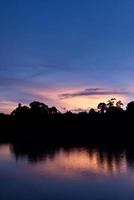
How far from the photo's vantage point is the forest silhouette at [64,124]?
175 ft

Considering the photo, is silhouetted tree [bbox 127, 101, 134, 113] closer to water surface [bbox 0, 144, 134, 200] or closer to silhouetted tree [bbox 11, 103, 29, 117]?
silhouetted tree [bbox 11, 103, 29, 117]

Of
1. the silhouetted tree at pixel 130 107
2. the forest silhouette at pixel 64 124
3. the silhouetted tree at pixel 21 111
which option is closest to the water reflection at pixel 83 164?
the forest silhouette at pixel 64 124

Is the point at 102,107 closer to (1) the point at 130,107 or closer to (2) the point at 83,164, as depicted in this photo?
(1) the point at 130,107

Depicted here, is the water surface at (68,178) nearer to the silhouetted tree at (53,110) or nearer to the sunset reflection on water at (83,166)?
the sunset reflection on water at (83,166)

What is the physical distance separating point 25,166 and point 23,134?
35.7m

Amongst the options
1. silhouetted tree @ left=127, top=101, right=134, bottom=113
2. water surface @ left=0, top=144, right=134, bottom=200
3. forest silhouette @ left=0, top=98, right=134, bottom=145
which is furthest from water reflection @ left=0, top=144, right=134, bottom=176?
silhouetted tree @ left=127, top=101, right=134, bottom=113

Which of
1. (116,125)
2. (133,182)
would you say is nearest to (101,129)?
(116,125)

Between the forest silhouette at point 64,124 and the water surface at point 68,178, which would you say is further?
the forest silhouette at point 64,124

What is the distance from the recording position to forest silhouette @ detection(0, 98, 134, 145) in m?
53.3

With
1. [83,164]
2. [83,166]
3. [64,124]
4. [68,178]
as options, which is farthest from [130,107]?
[68,178]

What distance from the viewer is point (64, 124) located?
62906 millimetres

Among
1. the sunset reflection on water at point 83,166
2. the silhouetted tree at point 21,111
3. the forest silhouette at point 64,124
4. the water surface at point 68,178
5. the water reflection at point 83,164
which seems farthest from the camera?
the silhouetted tree at point 21,111

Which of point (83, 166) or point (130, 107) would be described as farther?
point (130, 107)

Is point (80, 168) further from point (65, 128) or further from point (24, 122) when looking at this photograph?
point (24, 122)
